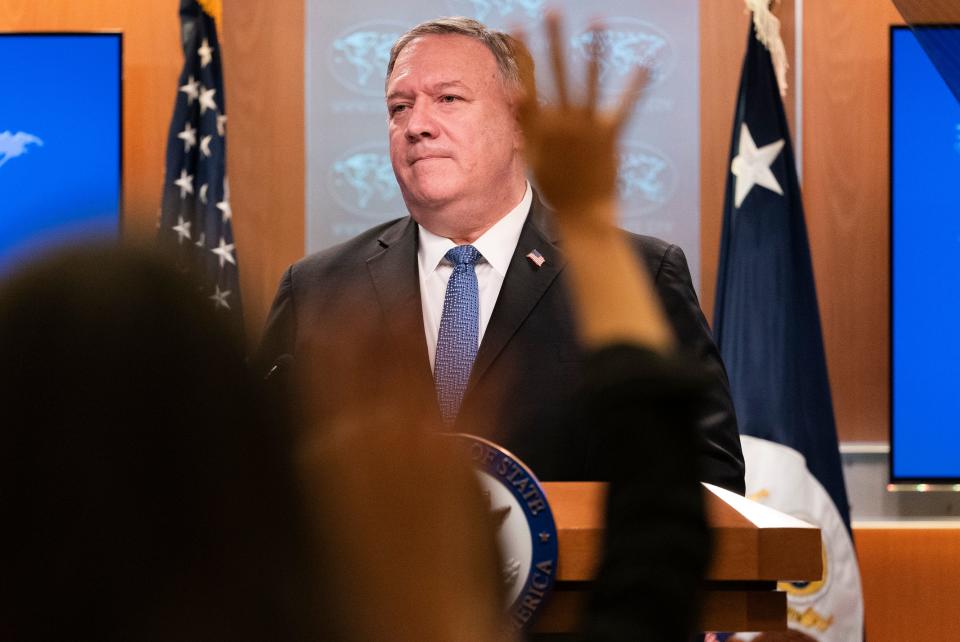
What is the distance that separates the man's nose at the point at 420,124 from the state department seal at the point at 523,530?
1.50 meters

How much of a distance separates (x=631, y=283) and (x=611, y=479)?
17 centimetres

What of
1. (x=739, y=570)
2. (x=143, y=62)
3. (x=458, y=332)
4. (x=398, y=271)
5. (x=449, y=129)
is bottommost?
(x=739, y=570)

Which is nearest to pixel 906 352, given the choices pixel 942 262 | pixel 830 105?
pixel 942 262

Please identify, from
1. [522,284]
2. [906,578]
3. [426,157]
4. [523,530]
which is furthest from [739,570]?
[906,578]

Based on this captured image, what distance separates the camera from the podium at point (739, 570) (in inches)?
48.3

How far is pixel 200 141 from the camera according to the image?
173 inches

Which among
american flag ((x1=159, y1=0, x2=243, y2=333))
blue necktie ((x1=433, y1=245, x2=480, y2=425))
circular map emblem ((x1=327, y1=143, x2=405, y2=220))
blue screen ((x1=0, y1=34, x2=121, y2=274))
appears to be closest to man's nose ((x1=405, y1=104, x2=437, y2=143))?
blue necktie ((x1=433, y1=245, x2=480, y2=425))

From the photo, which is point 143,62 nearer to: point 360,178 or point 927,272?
point 360,178

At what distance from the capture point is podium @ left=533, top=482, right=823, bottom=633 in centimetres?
123

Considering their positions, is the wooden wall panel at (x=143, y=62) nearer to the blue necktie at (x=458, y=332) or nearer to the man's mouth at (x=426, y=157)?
the man's mouth at (x=426, y=157)

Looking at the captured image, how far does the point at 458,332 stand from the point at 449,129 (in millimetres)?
545

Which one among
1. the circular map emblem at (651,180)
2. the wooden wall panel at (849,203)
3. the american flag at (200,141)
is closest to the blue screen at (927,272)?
the wooden wall panel at (849,203)

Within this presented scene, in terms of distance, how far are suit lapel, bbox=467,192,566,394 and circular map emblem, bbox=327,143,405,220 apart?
204 cm

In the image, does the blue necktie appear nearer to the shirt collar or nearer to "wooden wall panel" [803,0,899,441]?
the shirt collar
